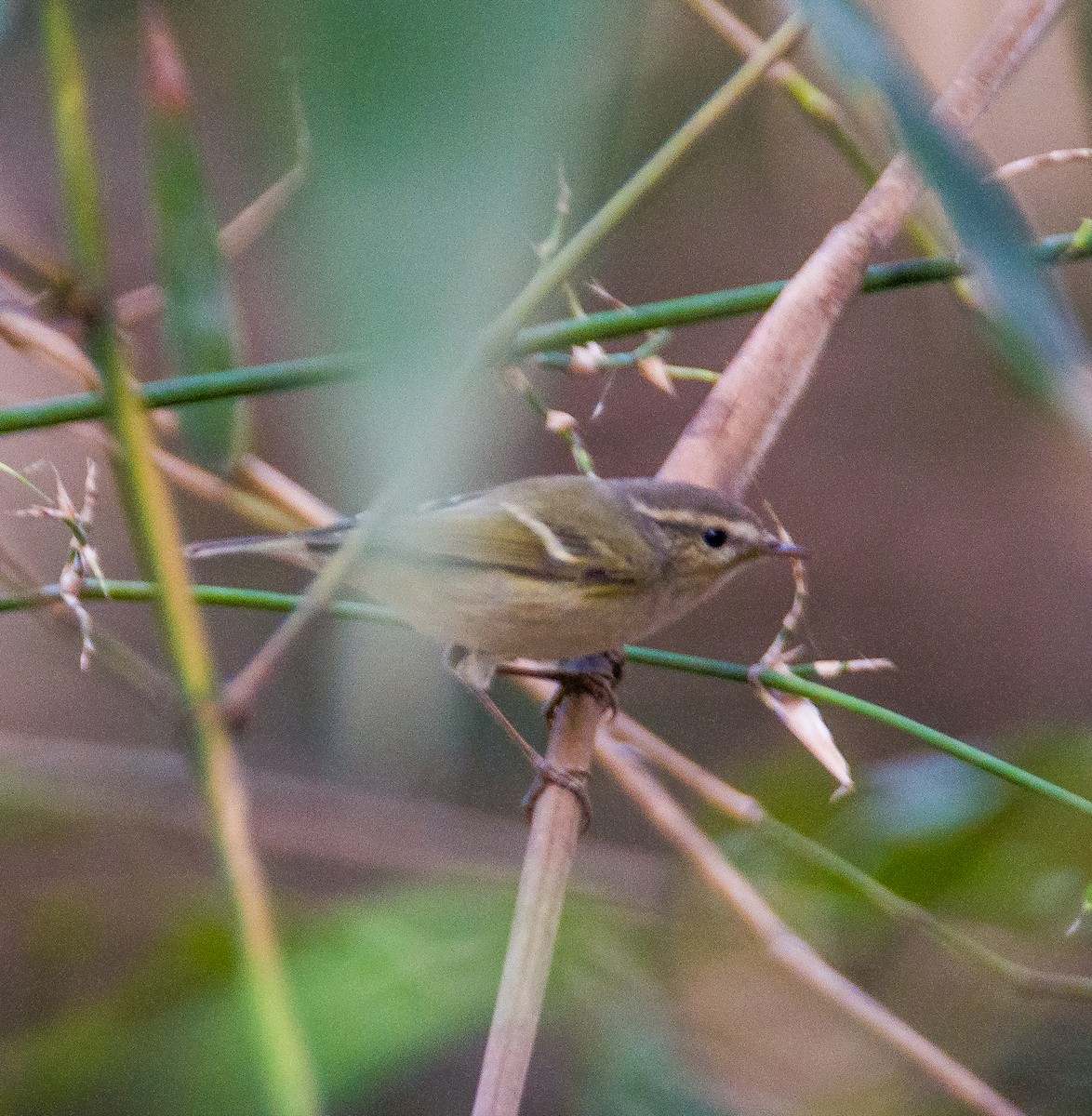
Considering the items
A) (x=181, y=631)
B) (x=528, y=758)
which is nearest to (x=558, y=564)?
(x=528, y=758)

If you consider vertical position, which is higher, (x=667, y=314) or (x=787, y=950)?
(x=667, y=314)

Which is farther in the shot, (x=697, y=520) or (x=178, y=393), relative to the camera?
(x=697, y=520)

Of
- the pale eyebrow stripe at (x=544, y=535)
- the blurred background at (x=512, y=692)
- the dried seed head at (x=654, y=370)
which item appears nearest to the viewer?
the blurred background at (x=512, y=692)

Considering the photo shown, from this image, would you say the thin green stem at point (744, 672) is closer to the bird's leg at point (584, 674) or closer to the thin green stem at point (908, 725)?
the thin green stem at point (908, 725)

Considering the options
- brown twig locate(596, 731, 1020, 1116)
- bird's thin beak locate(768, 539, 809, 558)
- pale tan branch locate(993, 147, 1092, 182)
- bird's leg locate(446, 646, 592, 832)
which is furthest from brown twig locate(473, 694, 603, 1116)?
pale tan branch locate(993, 147, 1092, 182)

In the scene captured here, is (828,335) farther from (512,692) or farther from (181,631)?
(181,631)

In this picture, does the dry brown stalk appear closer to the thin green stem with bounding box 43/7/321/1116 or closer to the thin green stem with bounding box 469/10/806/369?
the thin green stem with bounding box 469/10/806/369

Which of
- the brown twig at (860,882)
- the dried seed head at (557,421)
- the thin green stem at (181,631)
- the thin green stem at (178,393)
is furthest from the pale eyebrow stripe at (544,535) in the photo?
the thin green stem at (181,631)
